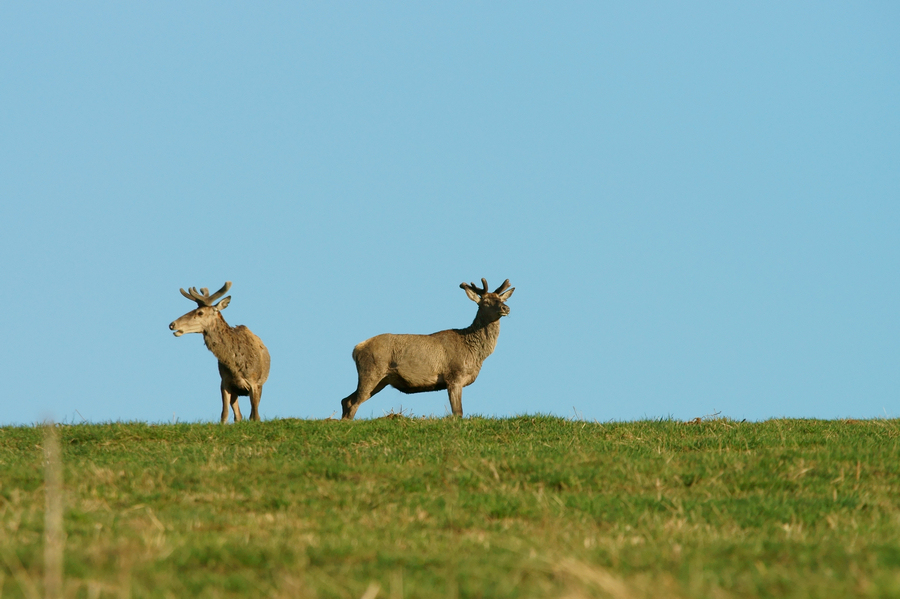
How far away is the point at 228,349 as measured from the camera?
19.7 meters

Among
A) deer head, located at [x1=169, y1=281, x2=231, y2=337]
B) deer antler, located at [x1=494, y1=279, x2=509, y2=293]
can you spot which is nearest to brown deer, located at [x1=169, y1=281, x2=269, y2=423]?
deer head, located at [x1=169, y1=281, x2=231, y2=337]

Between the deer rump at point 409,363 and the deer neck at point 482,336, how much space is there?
55cm

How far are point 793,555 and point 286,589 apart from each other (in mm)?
3289

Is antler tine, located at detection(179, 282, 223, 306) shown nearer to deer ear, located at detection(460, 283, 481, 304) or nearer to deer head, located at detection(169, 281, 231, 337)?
deer head, located at detection(169, 281, 231, 337)

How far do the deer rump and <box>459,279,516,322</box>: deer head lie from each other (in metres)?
1.30

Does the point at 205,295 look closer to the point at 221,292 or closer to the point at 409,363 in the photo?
the point at 221,292

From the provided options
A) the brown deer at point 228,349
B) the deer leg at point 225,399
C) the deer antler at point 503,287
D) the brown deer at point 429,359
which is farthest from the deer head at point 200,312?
the deer antler at point 503,287

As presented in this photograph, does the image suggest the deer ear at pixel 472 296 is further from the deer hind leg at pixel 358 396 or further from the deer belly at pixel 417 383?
the deer hind leg at pixel 358 396

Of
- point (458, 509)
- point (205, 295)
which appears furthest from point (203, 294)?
point (458, 509)

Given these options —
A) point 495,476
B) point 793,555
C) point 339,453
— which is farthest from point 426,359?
point 793,555

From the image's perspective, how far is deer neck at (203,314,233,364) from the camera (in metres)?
19.7

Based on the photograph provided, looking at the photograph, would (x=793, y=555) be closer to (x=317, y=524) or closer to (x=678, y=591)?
(x=678, y=591)

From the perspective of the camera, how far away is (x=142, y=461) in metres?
11.7

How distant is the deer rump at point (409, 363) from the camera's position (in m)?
19.9
